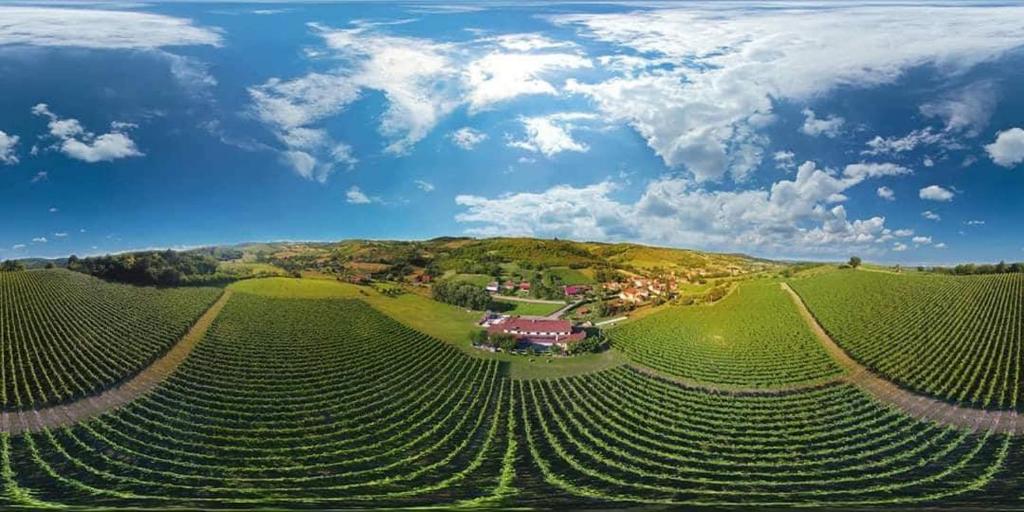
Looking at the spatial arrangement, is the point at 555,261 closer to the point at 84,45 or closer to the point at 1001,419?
the point at 1001,419

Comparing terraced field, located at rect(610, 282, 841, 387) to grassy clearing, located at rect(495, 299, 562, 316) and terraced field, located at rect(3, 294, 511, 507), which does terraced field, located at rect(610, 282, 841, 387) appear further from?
terraced field, located at rect(3, 294, 511, 507)

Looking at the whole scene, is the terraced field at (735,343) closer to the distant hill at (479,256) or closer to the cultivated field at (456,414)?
the cultivated field at (456,414)

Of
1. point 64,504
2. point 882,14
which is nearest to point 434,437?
point 64,504

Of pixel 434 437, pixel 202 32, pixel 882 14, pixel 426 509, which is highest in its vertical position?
pixel 882 14

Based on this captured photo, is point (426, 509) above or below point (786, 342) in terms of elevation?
below

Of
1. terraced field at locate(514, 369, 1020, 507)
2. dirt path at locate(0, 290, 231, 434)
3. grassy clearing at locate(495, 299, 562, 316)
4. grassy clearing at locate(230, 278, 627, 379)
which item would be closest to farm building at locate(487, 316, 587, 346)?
grassy clearing at locate(495, 299, 562, 316)

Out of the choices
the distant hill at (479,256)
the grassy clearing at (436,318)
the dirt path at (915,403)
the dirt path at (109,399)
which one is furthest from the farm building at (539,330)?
the dirt path at (109,399)
